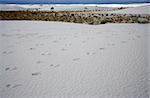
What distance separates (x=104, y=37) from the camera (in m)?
8.96

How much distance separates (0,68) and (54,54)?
159 centimetres

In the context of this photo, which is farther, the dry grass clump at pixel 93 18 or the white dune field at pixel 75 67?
the dry grass clump at pixel 93 18

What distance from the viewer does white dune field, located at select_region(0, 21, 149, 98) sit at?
4438 millimetres

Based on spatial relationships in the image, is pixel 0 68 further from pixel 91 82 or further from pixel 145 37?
pixel 145 37

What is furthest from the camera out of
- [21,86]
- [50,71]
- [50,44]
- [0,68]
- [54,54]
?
[50,44]

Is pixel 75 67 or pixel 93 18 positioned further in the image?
pixel 93 18

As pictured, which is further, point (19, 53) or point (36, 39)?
point (36, 39)

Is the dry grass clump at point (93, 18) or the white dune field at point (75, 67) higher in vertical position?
the white dune field at point (75, 67)

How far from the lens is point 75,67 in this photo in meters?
5.64

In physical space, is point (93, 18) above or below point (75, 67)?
below

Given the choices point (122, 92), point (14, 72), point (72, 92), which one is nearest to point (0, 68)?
point (14, 72)

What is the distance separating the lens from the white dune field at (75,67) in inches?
175

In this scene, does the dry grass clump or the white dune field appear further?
the dry grass clump

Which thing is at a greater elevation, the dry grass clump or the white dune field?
the white dune field
